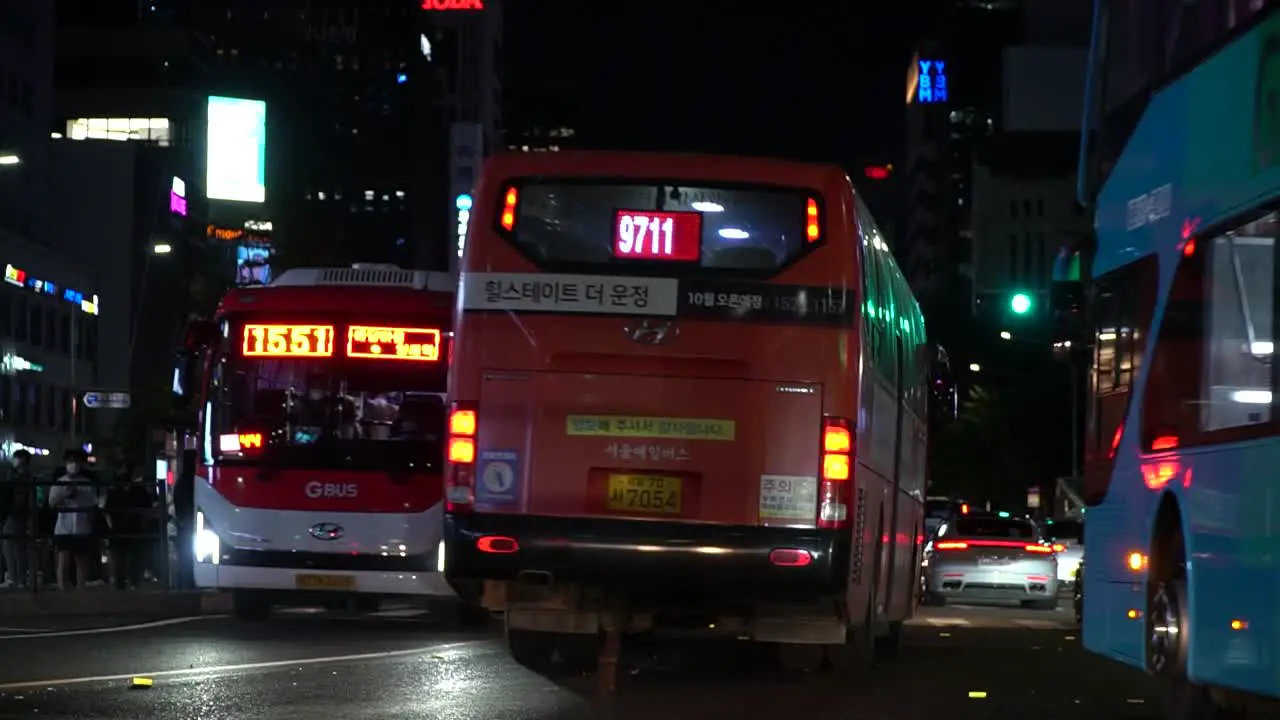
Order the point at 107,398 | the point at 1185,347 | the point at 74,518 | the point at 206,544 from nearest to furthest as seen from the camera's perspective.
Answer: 1. the point at 1185,347
2. the point at 206,544
3. the point at 74,518
4. the point at 107,398

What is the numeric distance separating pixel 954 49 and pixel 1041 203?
3375 cm

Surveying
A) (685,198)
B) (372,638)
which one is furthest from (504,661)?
(685,198)

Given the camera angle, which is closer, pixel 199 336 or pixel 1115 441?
pixel 1115 441

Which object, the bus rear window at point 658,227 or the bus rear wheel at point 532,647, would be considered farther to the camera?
the bus rear wheel at point 532,647

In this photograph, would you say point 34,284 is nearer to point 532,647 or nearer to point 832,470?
point 532,647

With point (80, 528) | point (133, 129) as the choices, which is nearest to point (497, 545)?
point (80, 528)

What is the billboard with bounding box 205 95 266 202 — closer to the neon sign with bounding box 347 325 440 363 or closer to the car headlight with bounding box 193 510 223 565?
the car headlight with bounding box 193 510 223 565

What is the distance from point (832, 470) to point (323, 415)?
8.03m

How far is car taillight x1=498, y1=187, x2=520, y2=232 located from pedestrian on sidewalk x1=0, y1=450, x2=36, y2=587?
Result: 10319mm

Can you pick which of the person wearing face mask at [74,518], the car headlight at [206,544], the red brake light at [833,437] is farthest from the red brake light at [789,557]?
the person wearing face mask at [74,518]

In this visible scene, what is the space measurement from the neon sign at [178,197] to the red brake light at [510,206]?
101 m

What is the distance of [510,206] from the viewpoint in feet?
48.5

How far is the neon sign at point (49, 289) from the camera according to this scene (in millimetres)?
82938

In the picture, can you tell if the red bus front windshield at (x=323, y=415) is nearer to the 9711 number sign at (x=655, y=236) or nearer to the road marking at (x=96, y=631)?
the road marking at (x=96, y=631)
